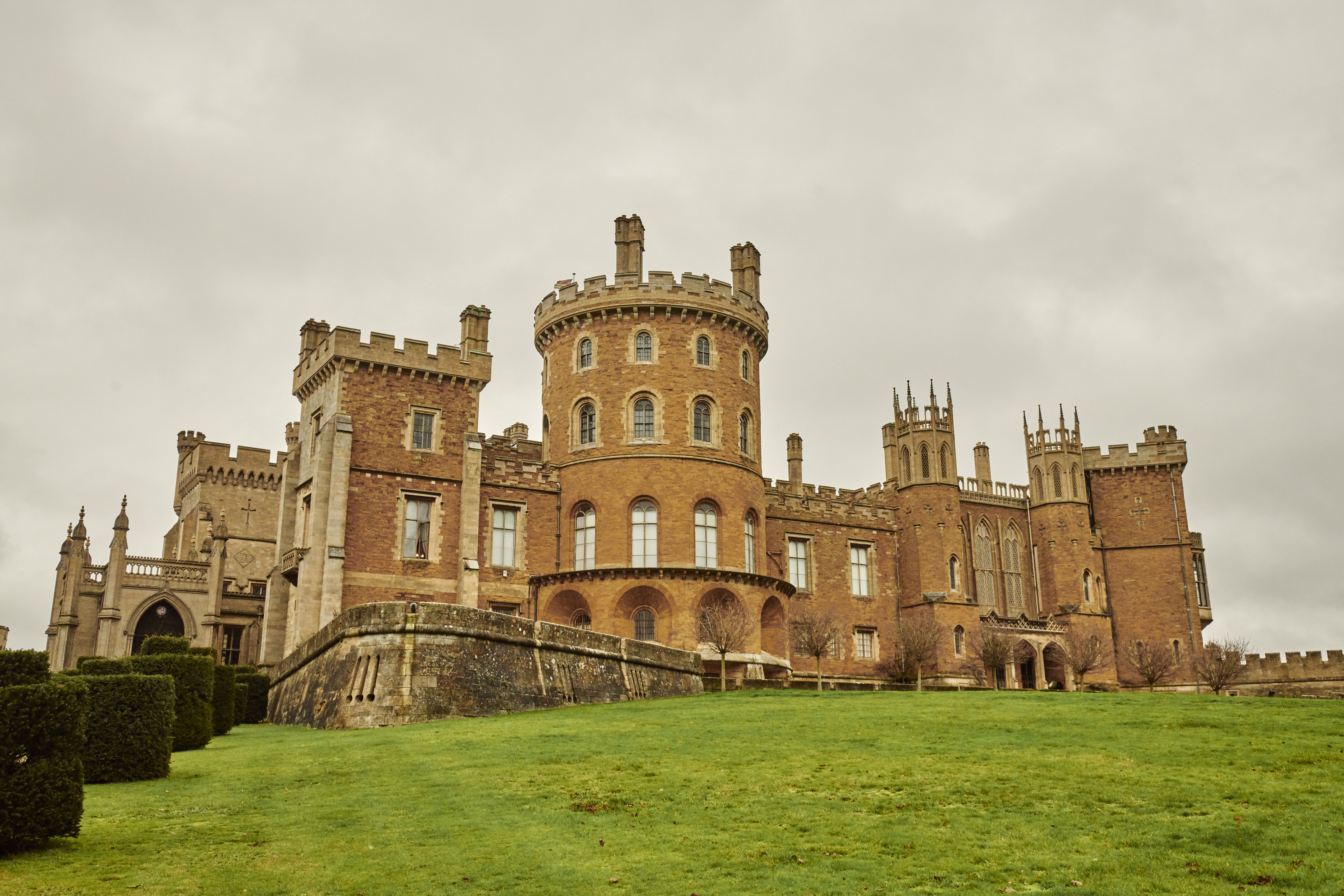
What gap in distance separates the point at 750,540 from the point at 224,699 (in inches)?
810

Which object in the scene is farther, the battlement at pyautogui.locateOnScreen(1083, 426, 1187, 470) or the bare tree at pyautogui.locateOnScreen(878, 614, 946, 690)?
the battlement at pyautogui.locateOnScreen(1083, 426, 1187, 470)

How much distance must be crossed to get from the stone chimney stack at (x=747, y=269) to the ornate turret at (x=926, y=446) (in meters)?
9.43

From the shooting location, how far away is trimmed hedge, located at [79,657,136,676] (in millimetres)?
19578

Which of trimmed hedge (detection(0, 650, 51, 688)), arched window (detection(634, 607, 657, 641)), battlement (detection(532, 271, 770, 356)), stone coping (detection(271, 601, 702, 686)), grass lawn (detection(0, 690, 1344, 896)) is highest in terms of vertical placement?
battlement (detection(532, 271, 770, 356))

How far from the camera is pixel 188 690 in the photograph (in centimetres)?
2145

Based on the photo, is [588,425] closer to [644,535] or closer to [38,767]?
[644,535]

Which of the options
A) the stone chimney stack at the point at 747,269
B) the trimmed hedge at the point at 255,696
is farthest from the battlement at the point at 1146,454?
the trimmed hedge at the point at 255,696

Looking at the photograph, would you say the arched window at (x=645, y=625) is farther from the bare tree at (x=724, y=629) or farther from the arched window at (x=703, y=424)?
the arched window at (x=703, y=424)

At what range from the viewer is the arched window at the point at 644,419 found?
40312 millimetres

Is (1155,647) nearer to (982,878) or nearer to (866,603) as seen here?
(866,603)

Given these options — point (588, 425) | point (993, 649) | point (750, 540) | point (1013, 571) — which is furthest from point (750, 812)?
point (1013, 571)

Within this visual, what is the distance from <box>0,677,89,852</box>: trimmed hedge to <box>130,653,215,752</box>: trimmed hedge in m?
8.56

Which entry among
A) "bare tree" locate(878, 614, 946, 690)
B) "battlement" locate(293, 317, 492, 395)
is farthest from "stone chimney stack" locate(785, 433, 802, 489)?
"battlement" locate(293, 317, 492, 395)

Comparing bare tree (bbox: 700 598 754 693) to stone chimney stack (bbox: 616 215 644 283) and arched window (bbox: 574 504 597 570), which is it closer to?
arched window (bbox: 574 504 597 570)
